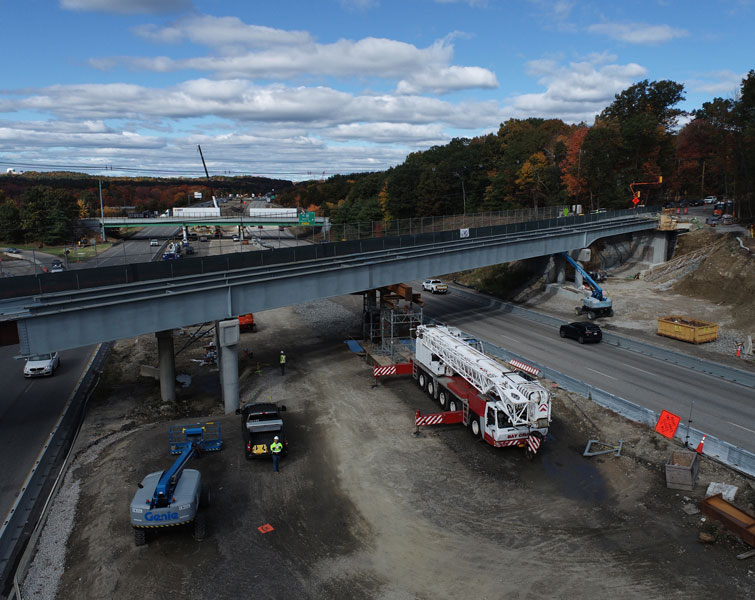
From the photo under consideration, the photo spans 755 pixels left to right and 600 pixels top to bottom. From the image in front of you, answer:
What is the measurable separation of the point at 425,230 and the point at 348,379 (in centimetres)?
1804

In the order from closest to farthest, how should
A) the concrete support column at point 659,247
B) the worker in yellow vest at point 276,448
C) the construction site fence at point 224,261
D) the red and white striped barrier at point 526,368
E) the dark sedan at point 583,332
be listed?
the worker in yellow vest at point 276,448 < the construction site fence at point 224,261 < the red and white striped barrier at point 526,368 < the dark sedan at point 583,332 < the concrete support column at point 659,247

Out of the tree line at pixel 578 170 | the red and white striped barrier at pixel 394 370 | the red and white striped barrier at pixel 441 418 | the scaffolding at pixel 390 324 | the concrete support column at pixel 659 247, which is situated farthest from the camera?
the tree line at pixel 578 170

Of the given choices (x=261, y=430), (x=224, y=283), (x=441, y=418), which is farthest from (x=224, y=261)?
(x=441, y=418)

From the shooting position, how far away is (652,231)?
60.0m

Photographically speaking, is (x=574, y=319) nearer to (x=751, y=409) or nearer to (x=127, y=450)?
(x=751, y=409)

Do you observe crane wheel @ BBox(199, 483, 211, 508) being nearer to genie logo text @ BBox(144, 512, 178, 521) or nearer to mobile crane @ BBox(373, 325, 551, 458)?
genie logo text @ BBox(144, 512, 178, 521)

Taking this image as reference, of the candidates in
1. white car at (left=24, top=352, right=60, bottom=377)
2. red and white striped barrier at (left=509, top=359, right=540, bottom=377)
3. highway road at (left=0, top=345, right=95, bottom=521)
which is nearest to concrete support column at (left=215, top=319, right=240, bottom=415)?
highway road at (left=0, top=345, right=95, bottom=521)

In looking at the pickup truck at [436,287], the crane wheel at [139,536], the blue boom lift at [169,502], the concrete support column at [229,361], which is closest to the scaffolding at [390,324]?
the concrete support column at [229,361]

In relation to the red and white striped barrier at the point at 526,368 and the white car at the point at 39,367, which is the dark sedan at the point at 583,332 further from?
the white car at the point at 39,367

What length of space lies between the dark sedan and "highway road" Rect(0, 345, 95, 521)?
32.8m

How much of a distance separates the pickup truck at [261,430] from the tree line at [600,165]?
52.5m

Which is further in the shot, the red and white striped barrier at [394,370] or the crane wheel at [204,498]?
the red and white striped barrier at [394,370]

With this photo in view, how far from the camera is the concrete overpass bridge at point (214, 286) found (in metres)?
20.8

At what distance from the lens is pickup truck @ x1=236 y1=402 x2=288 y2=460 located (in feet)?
65.5
